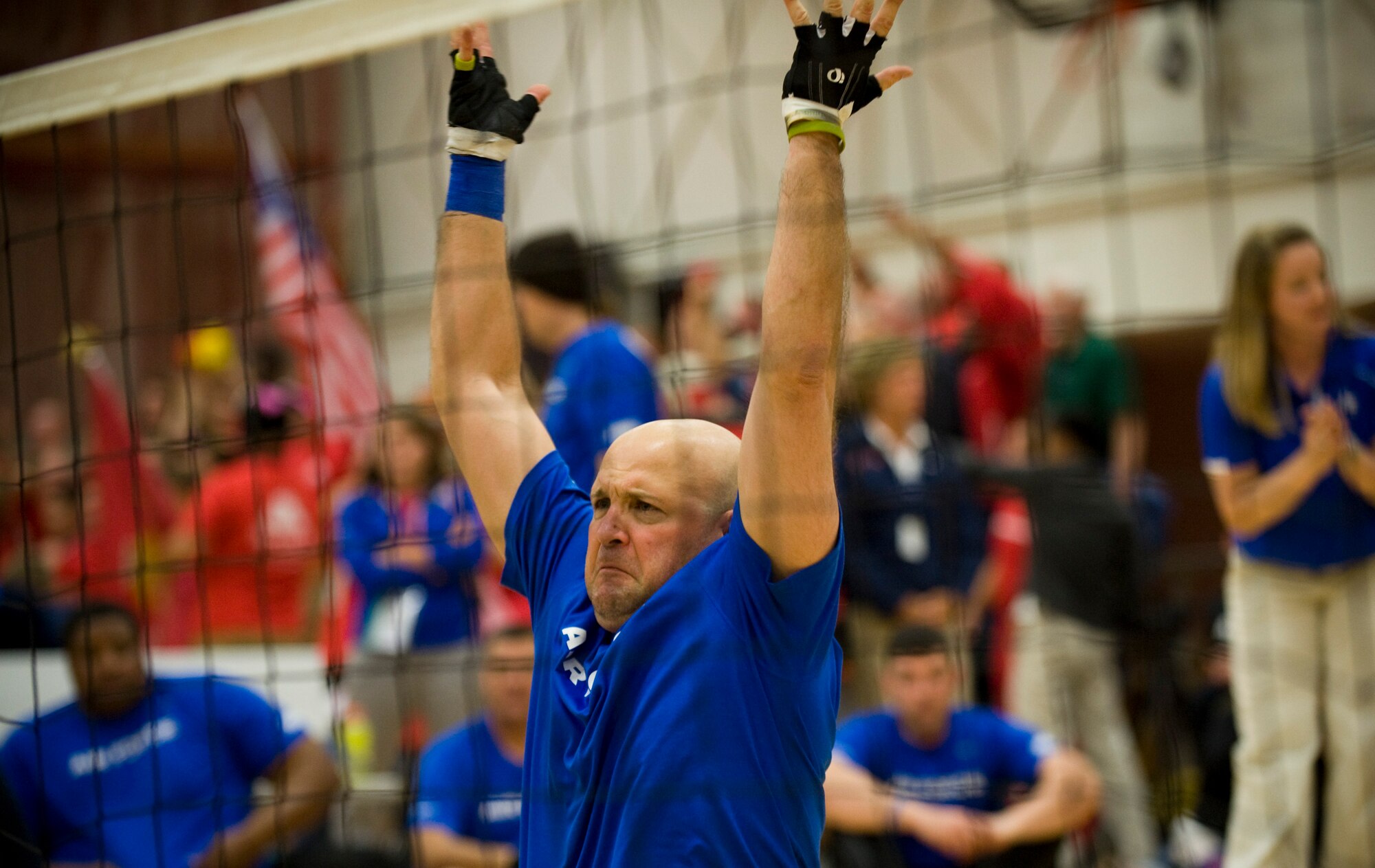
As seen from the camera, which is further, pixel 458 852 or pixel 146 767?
pixel 146 767

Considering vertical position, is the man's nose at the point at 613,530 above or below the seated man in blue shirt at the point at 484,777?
above

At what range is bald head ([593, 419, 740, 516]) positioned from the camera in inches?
78.1

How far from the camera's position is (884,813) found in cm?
382

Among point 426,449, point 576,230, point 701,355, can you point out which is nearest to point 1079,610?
point 701,355

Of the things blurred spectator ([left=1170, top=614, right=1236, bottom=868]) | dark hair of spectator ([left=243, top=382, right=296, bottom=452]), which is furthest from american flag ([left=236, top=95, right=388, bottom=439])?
blurred spectator ([left=1170, top=614, right=1236, bottom=868])

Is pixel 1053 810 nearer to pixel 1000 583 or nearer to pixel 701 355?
pixel 1000 583

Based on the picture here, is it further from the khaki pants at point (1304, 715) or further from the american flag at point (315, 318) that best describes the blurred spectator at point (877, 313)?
the american flag at point (315, 318)

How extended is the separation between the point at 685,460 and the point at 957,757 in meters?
2.40

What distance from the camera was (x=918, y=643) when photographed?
4023mm

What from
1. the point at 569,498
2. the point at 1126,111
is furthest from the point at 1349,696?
the point at 1126,111

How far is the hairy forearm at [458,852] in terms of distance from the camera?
12.0 ft

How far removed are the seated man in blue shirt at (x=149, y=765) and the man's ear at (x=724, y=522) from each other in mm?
2269

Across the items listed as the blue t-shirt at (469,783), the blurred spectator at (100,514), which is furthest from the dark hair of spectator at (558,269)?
the blurred spectator at (100,514)

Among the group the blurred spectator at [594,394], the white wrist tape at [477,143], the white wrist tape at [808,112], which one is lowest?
the blurred spectator at [594,394]
